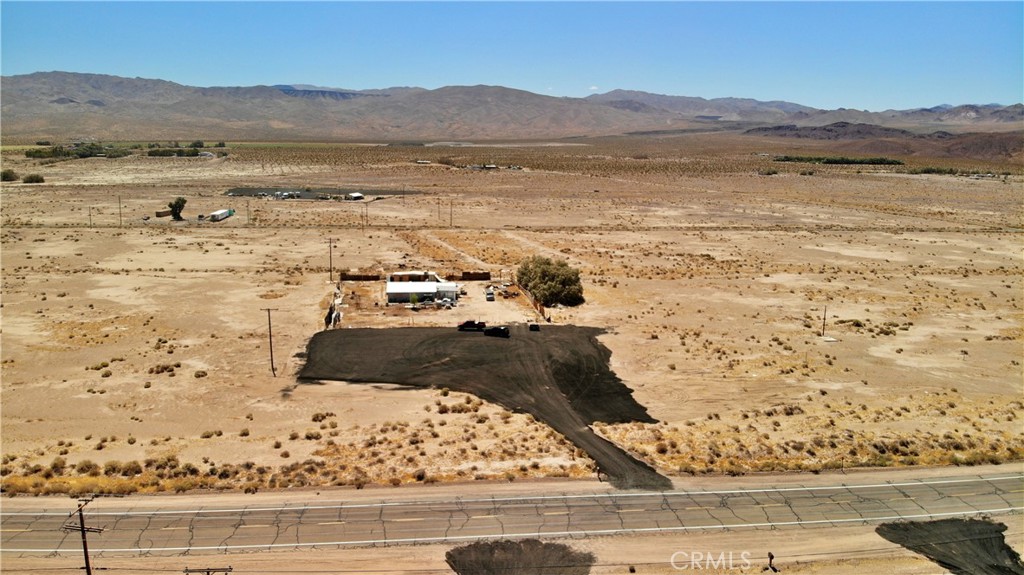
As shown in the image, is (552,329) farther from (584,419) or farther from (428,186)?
(428,186)

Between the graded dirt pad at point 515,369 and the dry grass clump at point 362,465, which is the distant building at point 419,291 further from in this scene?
the dry grass clump at point 362,465

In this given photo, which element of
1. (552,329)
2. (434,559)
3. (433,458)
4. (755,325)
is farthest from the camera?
(755,325)

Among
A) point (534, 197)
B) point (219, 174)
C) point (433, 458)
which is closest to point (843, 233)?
point (534, 197)

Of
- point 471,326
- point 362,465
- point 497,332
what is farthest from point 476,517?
point 471,326

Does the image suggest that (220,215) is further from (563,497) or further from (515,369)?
(563,497)

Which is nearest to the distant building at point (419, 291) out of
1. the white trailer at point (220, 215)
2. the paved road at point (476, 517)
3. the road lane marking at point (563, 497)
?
the road lane marking at point (563, 497)

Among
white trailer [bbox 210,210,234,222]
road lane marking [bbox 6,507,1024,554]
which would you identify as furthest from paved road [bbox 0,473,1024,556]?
white trailer [bbox 210,210,234,222]
